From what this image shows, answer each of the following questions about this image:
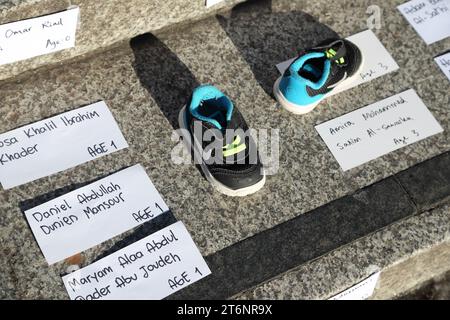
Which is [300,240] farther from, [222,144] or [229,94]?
[229,94]

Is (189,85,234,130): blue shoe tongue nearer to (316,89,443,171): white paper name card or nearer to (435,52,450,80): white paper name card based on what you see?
(316,89,443,171): white paper name card

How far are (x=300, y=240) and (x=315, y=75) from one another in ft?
1.93

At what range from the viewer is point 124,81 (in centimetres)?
A: 206

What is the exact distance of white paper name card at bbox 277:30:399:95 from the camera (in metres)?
2.15

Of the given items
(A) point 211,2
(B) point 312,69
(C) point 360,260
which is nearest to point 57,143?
(A) point 211,2

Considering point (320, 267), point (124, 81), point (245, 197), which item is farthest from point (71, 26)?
point (320, 267)

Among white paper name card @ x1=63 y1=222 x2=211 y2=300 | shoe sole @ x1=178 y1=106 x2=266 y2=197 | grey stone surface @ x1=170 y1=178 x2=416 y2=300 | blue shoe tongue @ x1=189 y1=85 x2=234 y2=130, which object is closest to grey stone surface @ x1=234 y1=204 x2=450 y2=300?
grey stone surface @ x1=170 y1=178 x2=416 y2=300

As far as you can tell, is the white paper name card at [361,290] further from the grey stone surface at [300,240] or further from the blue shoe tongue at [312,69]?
the blue shoe tongue at [312,69]

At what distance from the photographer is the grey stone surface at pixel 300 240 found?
69.7 inches

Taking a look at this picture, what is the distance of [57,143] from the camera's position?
1.92 meters

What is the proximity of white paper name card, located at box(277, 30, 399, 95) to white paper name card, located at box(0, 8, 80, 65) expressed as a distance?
766 mm
